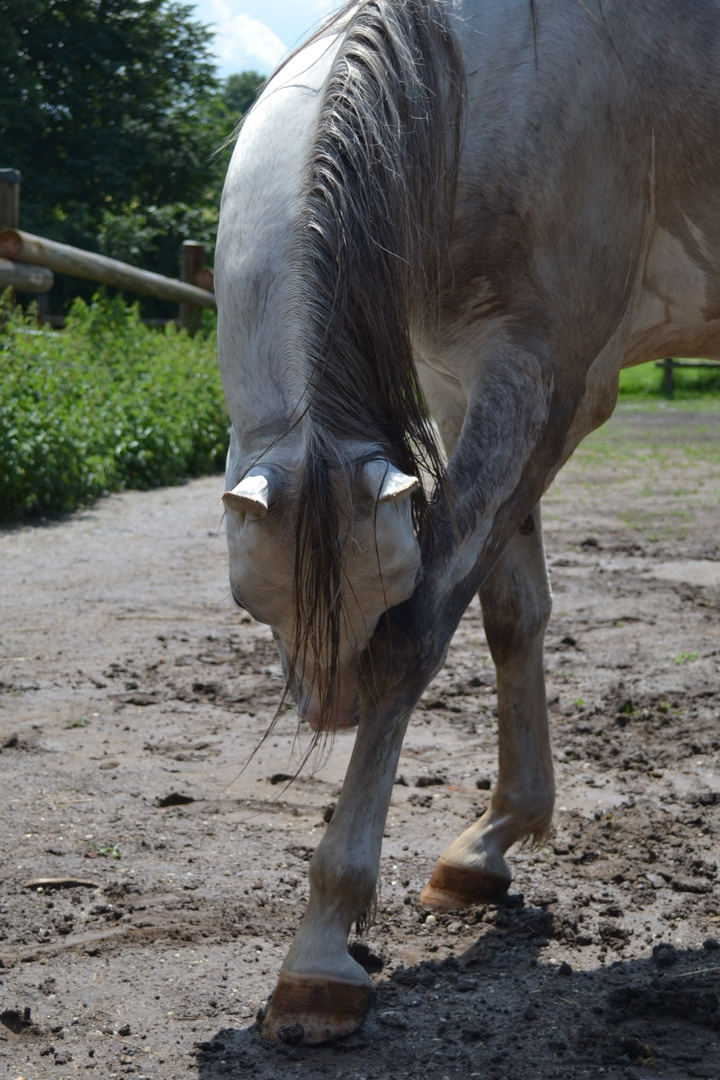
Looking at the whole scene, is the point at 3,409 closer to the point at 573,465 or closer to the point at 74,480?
the point at 74,480

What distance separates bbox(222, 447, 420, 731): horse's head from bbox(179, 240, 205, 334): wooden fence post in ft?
38.9

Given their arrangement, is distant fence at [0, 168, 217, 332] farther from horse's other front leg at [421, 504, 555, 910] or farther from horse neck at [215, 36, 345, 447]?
horse neck at [215, 36, 345, 447]

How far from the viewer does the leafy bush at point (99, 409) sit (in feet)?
24.5

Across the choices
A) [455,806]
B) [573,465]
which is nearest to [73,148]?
[573,465]

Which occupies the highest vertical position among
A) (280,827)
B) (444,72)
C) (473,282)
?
(444,72)

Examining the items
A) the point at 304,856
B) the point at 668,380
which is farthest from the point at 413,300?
the point at 668,380

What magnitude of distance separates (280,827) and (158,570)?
3267 mm

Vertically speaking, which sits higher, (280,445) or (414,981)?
(280,445)

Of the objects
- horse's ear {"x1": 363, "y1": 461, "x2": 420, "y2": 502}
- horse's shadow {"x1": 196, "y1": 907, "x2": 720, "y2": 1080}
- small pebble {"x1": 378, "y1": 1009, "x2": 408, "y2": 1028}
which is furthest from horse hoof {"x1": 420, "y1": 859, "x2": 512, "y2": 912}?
horse's ear {"x1": 363, "y1": 461, "x2": 420, "y2": 502}

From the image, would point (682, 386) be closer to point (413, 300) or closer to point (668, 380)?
point (668, 380)

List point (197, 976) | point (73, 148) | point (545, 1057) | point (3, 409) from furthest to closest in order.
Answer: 1. point (73, 148)
2. point (3, 409)
3. point (197, 976)
4. point (545, 1057)

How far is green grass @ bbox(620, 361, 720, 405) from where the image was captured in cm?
2161

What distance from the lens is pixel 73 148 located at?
2781 centimetres

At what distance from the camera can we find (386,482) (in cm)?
173
